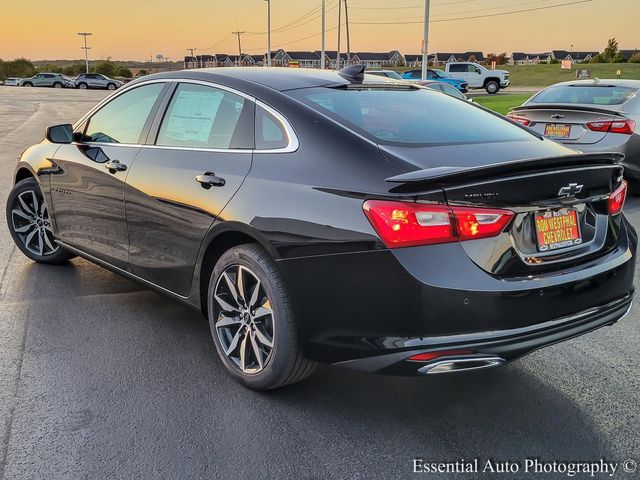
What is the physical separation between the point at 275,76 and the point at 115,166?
4.13 ft

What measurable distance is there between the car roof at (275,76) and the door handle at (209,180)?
23.6 inches

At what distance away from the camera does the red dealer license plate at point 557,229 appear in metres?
2.90

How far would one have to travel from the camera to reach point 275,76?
12.8 feet

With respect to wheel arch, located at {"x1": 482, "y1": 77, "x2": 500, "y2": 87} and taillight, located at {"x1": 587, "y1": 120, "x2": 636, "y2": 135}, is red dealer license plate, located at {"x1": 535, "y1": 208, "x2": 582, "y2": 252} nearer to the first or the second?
taillight, located at {"x1": 587, "y1": 120, "x2": 636, "y2": 135}

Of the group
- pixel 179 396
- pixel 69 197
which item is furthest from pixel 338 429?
pixel 69 197

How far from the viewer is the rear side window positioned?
336 centimetres

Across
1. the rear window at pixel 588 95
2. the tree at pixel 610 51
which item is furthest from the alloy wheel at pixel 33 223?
the tree at pixel 610 51

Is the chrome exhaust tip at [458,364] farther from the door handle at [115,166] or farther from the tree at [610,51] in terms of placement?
the tree at [610,51]

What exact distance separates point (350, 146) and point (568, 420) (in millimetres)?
1700

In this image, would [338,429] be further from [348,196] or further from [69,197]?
[69,197]

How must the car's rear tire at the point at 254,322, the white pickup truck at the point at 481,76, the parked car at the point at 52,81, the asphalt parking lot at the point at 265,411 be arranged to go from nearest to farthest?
the asphalt parking lot at the point at 265,411 < the car's rear tire at the point at 254,322 < the white pickup truck at the point at 481,76 < the parked car at the point at 52,81

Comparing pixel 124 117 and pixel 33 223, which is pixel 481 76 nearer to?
pixel 33 223

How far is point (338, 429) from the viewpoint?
309 centimetres

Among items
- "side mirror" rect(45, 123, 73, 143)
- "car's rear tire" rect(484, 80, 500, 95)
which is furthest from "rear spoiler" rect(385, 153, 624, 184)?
"car's rear tire" rect(484, 80, 500, 95)
